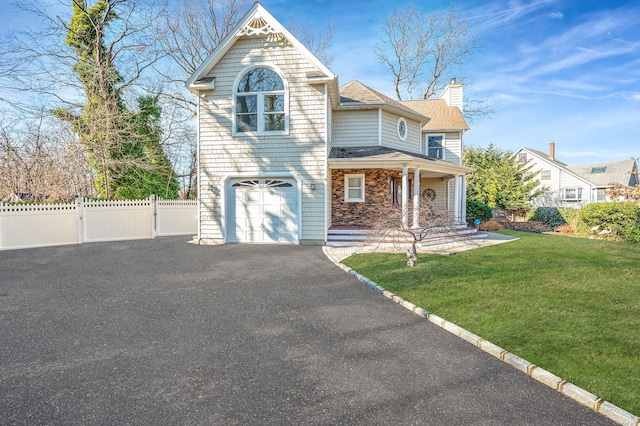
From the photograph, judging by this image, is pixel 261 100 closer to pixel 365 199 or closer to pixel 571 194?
pixel 365 199

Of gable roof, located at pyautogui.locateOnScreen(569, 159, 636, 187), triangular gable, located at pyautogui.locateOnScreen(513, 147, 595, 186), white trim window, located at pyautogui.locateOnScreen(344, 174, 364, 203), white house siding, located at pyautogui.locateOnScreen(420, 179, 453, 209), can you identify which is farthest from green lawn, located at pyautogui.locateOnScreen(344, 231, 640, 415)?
gable roof, located at pyautogui.locateOnScreen(569, 159, 636, 187)

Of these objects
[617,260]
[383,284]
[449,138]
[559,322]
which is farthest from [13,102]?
[617,260]

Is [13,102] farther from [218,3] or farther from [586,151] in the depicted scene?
[586,151]

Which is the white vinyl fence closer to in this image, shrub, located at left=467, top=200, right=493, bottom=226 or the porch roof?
the porch roof

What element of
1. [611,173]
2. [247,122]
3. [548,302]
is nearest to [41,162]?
[247,122]

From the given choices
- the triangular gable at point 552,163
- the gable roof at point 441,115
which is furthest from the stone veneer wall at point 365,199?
the triangular gable at point 552,163

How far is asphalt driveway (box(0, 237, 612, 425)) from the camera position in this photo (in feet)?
8.26

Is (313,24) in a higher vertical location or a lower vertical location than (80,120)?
higher

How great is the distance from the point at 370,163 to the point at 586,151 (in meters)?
44.2

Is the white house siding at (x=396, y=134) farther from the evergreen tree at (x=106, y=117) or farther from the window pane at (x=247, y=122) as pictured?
the evergreen tree at (x=106, y=117)

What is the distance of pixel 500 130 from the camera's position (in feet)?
84.4

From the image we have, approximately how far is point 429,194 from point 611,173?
972 inches

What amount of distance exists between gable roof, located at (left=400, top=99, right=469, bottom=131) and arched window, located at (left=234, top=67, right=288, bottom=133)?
9.58 metres

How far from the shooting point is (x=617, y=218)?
44.5 ft
